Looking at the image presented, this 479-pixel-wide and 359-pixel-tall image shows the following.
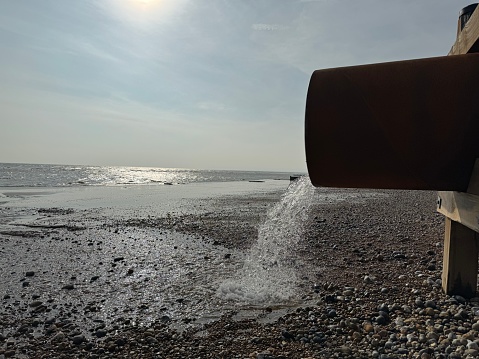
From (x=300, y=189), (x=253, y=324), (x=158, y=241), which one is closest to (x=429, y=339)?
(x=253, y=324)

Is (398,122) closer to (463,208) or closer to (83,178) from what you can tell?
(463,208)

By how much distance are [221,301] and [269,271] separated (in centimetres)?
164

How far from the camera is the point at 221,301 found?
18.6 feet

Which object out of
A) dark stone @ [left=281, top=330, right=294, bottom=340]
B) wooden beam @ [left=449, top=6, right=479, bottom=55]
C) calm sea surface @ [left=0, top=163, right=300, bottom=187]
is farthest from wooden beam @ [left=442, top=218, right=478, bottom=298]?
calm sea surface @ [left=0, top=163, right=300, bottom=187]

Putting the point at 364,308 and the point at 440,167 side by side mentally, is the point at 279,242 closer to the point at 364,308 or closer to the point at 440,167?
the point at 364,308

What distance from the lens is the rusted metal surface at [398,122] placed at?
1.62 meters

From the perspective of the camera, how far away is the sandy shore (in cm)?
407

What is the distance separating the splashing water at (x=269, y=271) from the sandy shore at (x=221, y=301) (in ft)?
0.51

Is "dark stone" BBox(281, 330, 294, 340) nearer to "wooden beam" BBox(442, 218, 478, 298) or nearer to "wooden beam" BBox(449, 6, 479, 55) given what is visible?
"wooden beam" BBox(442, 218, 478, 298)

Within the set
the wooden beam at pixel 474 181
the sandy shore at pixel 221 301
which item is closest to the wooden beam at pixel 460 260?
the sandy shore at pixel 221 301

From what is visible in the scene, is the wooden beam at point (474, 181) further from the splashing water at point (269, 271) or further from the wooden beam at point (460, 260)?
the splashing water at point (269, 271)

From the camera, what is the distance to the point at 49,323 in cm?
505

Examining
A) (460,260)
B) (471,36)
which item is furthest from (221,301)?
(471,36)

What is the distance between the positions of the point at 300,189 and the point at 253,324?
8421mm
